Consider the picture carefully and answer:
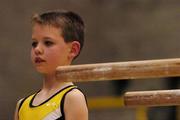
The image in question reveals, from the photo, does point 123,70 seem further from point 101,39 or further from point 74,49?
point 101,39

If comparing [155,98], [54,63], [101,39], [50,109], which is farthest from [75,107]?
[101,39]

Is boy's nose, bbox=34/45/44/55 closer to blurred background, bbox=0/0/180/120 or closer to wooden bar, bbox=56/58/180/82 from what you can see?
wooden bar, bbox=56/58/180/82

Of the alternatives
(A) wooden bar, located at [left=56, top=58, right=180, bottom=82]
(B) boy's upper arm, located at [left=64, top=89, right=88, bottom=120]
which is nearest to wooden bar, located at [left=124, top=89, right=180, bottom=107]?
(A) wooden bar, located at [left=56, top=58, right=180, bottom=82]

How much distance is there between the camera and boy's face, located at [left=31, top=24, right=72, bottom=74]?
192cm

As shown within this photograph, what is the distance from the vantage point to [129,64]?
62.9 inches

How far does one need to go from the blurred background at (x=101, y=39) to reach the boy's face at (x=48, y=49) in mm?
3964

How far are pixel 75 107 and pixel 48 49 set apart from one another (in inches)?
10.2

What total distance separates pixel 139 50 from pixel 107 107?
801 millimetres

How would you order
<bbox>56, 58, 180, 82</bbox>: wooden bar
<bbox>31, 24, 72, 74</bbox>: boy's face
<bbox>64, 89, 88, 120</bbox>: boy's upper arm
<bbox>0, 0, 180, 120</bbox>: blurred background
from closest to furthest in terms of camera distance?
<bbox>56, 58, 180, 82</bbox>: wooden bar, <bbox>64, 89, 88, 120</bbox>: boy's upper arm, <bbox>31, 24, 72, 74</bbox>: boy's face, <bbox>0, 0, 180, 120</bbox>: blurred background

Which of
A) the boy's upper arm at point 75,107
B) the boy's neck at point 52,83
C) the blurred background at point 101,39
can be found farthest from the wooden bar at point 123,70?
the blurred background at point 101,39

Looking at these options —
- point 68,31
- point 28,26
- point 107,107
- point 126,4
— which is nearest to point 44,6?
point 28,26

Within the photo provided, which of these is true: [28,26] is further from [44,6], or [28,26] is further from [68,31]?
[68,31]

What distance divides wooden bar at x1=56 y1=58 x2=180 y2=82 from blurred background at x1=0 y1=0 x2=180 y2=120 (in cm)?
428

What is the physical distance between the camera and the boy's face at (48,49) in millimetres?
1920
